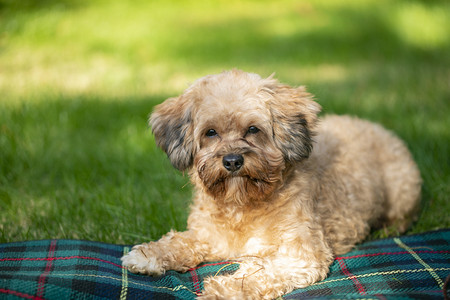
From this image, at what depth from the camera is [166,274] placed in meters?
3.16

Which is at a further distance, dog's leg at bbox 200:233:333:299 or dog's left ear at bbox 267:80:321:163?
dog's left ear at bbox 267:80:321:163

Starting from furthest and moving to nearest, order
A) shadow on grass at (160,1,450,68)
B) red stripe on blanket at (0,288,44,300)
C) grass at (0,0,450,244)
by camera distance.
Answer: shadow on grass at (160,1,450,68)
grass at (0,0,450,244)
red stripe on blanket at (0,288,44,300)

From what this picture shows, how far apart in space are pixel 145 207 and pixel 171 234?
0.91 m

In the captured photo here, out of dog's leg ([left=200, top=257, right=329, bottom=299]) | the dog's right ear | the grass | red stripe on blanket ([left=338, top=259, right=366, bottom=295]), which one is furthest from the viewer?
the grass

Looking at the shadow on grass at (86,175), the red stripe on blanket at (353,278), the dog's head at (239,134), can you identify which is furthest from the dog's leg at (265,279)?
the shadow on grass at (86,175)

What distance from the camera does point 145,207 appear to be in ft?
14.1

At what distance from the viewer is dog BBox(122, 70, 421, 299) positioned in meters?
3.01

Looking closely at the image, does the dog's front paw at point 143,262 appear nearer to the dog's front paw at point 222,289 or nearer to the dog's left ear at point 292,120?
the dog's front paw at point 222,289

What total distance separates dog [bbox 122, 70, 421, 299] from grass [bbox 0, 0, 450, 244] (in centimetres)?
70

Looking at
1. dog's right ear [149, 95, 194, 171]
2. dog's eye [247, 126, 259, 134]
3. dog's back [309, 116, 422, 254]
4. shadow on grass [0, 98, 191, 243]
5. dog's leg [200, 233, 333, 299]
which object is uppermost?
dog's eye [247, 126, 259, 134]

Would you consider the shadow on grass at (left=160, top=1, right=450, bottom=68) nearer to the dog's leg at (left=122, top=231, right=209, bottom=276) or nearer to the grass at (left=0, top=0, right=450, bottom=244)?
the grass at (left=0, top=0, right=450, bottom=244)

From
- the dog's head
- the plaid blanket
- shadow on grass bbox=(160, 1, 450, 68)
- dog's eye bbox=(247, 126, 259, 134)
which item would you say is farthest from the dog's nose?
shadow on grass bbox=(160, 1, 450, 68)

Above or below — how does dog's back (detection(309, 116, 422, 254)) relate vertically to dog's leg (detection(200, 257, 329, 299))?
above

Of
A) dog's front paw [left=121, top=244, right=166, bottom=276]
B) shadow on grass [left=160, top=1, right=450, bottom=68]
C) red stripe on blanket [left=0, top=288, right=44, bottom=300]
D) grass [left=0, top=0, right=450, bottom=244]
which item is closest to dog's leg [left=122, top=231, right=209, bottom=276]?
dog's front paw [left=121, top=244, right=166, bottom=276]
